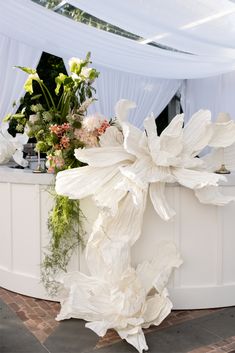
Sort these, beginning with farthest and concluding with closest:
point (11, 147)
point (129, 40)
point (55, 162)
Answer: point (129, 40) → point (11, 147) → point (55, 162)

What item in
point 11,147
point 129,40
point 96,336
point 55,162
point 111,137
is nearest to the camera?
point 96,336

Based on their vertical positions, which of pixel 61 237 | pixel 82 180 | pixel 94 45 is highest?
pixel 94 45

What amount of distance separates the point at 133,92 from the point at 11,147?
88.5 inches

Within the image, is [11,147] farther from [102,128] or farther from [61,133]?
[102,128]

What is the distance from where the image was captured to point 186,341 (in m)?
2.41

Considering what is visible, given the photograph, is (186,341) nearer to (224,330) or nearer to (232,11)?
(224,330)

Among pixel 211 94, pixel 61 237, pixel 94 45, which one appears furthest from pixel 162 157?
pixel 211 94

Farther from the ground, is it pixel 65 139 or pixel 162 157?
pixel 65 139

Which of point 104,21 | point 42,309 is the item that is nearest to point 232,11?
point 104,21

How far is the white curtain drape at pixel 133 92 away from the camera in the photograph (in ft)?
16.2

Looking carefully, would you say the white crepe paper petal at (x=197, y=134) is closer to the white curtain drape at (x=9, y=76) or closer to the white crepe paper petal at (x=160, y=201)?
the white crepe paper petal at (x=160, y=201)

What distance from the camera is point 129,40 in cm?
404

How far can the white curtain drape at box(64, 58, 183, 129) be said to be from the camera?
4.93 metres

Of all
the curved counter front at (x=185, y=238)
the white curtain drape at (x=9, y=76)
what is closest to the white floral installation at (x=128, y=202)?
the curved counter front at (x=185, y=238)
